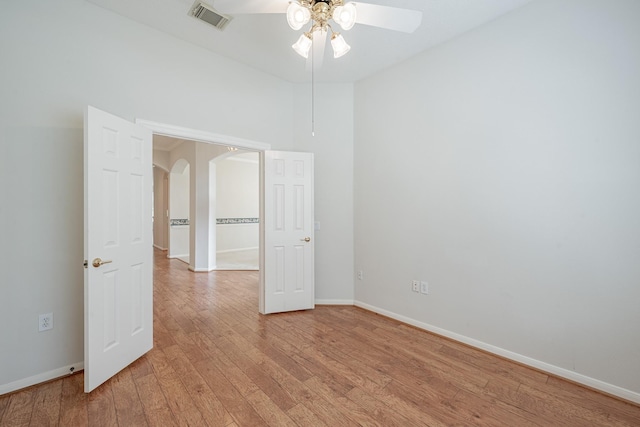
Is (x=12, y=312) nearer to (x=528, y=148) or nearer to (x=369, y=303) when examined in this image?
(x=369, y=303)

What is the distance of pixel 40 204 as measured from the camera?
6.54 feet

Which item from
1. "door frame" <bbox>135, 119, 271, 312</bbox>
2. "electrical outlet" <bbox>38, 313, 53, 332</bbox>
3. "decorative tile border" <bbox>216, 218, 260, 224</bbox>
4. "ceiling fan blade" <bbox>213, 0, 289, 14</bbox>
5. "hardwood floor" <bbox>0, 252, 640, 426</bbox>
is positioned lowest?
"hardwood floor" <bbox>0, 252, 640, 426</bbox>

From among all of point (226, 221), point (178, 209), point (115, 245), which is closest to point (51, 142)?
point (115, 245)

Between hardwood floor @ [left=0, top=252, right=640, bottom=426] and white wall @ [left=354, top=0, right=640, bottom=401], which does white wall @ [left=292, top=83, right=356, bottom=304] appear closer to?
white wall @ [left=354, top=0, right=640, bottom=401]

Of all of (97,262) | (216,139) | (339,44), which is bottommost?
(97,262)

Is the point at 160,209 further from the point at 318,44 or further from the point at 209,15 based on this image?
the point at 318,44

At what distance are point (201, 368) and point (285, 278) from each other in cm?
141

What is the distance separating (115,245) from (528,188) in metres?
3.46

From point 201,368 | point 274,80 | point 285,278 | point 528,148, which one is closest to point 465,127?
point 528,148

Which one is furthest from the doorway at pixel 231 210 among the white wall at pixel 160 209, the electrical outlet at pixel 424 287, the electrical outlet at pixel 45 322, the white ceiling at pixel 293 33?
the electrical outlet at pixel 424 287

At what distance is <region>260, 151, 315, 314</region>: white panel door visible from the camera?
3.30 metres

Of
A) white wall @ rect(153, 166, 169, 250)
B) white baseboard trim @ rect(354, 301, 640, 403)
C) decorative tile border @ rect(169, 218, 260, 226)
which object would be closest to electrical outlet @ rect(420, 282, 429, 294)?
white baseboard trim @ rect(354, 301, 640, 403)

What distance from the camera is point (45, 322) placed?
2.01m

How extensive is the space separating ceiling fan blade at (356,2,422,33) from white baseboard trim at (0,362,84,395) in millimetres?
3392
